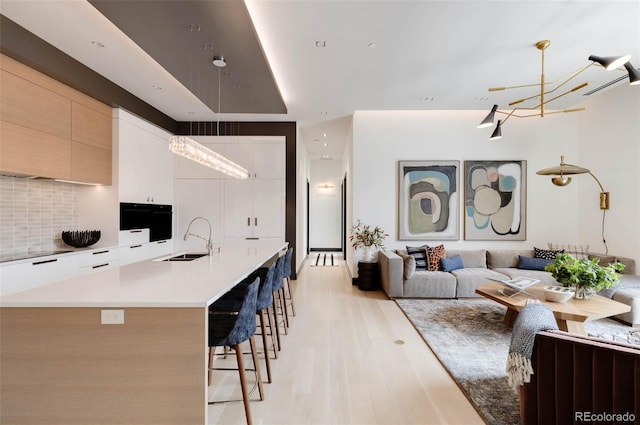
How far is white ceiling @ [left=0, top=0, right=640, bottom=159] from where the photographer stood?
2584 millimetres

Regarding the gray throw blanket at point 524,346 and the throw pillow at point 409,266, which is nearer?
the gray throw blanket at point 524,346

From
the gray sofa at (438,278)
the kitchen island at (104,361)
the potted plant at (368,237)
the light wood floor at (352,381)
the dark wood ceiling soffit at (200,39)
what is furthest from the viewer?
the potted plant at (368,237)

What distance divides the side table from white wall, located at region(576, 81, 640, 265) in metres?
3.61

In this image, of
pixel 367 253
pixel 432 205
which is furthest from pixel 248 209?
pixel 432 205

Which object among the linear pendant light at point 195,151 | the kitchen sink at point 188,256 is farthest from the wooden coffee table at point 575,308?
the linear pendant light at point 195,151

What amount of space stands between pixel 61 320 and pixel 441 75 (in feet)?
14.3

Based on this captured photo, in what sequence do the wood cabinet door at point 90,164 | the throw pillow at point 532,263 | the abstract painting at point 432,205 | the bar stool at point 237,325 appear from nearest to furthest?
the bar stool at point 237,325 → the wood cabinet door at point 90,164 → the throw pillow at point 532,263 → the abstract painting at point 432,205

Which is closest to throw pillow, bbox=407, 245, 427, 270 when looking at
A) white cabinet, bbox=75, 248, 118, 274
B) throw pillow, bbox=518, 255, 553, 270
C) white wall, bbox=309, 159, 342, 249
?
throw pillow, bbox=518, 255, 553, 270

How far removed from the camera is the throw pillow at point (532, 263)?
4836mm

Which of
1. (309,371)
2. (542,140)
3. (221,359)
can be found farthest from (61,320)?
(542,140)

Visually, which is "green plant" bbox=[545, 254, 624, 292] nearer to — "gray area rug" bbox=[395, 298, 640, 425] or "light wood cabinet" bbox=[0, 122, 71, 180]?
"gray area rug" bbox=[395, 298, 640, 425]

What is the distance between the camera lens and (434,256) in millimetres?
4957

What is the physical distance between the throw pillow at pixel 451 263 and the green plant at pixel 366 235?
3.45 feet

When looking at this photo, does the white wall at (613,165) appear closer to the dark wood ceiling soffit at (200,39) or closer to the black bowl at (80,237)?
the dark wood ceiling soffit at (200,39)
